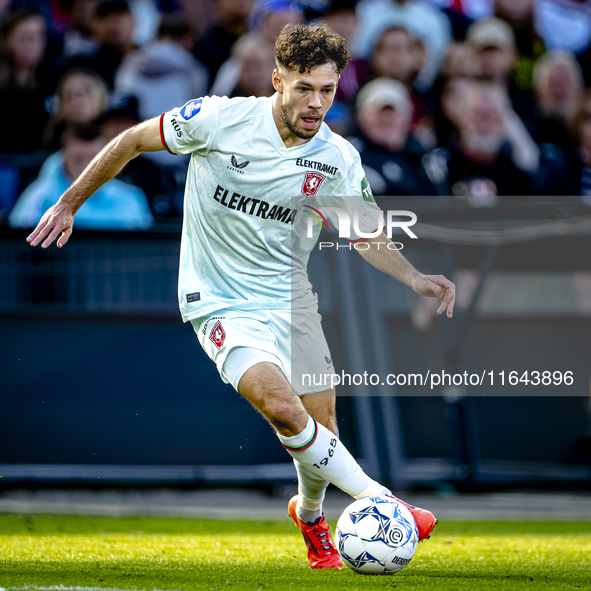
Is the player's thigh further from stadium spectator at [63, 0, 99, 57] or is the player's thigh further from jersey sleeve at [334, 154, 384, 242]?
stadium spectator at [63, 0, 99, 57]

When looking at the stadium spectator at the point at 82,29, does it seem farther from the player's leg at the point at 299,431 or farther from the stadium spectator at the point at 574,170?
the player's leg at the point at 299,431

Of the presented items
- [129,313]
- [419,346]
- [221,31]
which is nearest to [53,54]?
[221,31]

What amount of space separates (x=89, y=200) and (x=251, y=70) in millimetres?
2173

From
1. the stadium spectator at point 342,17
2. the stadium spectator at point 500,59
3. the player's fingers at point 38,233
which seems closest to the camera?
the player's fingers at point 38,233

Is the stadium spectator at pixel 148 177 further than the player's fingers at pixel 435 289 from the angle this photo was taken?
Yes

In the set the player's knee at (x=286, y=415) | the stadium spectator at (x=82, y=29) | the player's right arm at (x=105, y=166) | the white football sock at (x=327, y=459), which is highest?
the stadium spectator at (x=82, y=29)

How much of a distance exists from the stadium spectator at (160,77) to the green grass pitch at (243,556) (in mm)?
4472

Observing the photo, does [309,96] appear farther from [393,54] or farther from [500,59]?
[500,59]

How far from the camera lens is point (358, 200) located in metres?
5.05

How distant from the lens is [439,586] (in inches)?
168

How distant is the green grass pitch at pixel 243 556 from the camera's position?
14.3ft

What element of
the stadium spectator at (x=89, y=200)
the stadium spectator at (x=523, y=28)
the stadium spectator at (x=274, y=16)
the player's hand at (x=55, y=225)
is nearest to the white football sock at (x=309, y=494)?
the player's hand at (x=55, y=225)

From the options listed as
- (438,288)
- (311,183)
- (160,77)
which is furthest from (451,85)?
(438,288)

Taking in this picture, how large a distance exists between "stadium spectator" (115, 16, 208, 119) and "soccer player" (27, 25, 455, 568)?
4787 millimetres
